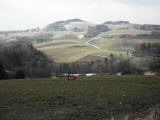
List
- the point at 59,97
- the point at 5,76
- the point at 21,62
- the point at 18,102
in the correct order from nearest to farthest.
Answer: the point at 18,102 < the point at 59,97 < the point at 5,76 < the point at 21,62

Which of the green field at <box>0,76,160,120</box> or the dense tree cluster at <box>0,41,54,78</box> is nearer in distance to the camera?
the green field at <box>0,76,160,120</box>

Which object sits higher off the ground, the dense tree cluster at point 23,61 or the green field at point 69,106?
the green field at point 69,106

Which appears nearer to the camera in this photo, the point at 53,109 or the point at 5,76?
the point at 53,109

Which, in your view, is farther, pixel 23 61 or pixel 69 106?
pixel 23 61

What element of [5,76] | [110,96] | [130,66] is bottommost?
[130,66]

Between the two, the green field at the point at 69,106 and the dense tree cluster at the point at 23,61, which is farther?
the dense tree cluster at the point at 23,61

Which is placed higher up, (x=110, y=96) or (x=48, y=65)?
(x=110, y=96)

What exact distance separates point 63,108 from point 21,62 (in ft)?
269

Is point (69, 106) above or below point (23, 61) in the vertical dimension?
above

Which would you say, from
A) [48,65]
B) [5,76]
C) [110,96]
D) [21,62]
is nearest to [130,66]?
[48,65]

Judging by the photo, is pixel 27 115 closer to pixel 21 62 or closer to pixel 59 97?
pixel 59 97

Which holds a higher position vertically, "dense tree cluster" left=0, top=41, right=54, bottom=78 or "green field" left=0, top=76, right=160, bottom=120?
"green field" left=0, top=76, right=160, bottom=120

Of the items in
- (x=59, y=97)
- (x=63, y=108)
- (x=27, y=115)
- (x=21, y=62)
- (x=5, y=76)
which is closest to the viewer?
(x=27, y=115)

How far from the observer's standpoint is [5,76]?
64.9 meters
